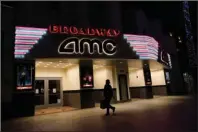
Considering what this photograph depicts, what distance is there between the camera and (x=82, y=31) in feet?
37.9

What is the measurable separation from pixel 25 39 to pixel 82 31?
365cm

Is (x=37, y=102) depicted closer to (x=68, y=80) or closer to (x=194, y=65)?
(x=68, y=80)

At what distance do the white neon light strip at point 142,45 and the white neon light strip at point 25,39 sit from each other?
20.8 feet

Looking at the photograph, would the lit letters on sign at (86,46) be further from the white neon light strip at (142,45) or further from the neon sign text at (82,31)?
the white neon light strip at (142,45)

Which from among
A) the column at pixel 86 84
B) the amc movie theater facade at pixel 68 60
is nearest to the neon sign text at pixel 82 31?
the amc movie theater facade at pixel 68 60

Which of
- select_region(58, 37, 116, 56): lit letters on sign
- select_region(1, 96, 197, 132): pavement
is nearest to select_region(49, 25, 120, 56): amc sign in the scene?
select_region(58, 37, 116, 56): lit letters on sign

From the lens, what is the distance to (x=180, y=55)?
2667 cm

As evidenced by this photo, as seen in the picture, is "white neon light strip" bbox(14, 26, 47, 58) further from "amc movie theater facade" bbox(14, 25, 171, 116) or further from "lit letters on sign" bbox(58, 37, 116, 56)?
"lit letters on sign" bbox(58, 37, 116, 56)

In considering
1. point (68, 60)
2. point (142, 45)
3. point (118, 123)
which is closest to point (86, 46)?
point (68, 60)

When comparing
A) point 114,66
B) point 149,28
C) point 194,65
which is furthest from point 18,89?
point 194,65

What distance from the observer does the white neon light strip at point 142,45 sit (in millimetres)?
12938

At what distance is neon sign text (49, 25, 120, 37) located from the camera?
35.8 feet

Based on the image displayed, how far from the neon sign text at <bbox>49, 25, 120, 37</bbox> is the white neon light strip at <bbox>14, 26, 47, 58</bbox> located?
3.12ft

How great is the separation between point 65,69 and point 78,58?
3.98 meters
